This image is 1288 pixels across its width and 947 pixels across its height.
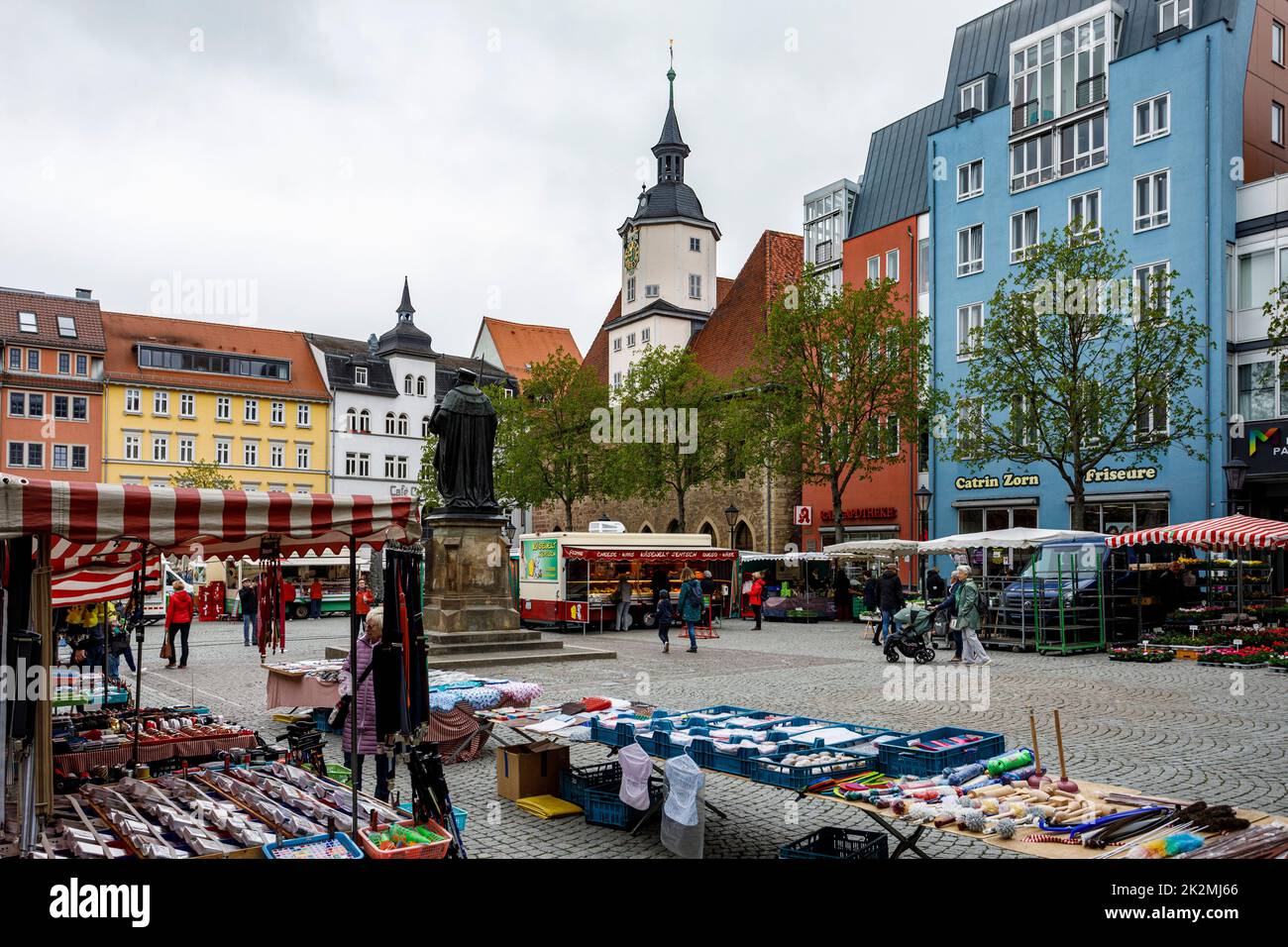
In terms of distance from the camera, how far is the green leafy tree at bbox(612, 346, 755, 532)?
1620 inches

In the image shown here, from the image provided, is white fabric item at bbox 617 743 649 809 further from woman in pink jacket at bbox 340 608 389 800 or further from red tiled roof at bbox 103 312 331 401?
red tiled roof at bbox 103 312 331 401

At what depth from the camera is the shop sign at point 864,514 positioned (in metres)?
39.9

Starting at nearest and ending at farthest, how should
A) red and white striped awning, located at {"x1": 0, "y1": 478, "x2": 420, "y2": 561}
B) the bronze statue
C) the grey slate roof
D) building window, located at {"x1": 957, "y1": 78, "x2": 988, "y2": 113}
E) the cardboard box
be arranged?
red and white striped awning, located at {"x1": 0, "y1": 478, "x2": 420, "y2": 561}, the cardboard box, the bronze statue, the grey slate roof, building window, located at {"x1": 957, "y1": 78, "x2": 988, "y2": 113}

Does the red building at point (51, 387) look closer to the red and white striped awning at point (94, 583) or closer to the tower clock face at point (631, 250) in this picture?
the tower clock face at point (631, 250)

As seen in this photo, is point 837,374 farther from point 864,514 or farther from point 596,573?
point 596,573

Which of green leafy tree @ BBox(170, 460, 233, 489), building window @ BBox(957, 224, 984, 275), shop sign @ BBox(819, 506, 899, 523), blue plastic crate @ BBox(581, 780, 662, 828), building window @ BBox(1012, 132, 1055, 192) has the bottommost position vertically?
blue plastic crate @ BBox(581, 780, 662, 828)

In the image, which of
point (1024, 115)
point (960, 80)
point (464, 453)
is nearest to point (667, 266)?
point (960, 80)

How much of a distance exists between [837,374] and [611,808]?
29.4m

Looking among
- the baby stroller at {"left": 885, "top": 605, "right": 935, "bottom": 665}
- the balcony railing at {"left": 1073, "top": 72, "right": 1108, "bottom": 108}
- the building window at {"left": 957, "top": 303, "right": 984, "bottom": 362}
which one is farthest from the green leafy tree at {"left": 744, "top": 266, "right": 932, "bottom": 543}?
the baby stroller at {"left": 885, "top": 605, "right": 935, "bottom": 665}

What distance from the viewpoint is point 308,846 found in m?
5.54

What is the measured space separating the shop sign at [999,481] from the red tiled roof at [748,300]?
49.0 ft

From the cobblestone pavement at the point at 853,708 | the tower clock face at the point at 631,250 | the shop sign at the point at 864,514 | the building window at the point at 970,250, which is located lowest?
the cobblestone pavement at the point at 853,708

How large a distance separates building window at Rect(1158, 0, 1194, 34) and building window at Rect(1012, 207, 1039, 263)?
20.5 feet

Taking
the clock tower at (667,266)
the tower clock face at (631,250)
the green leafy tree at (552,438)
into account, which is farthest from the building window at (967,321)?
the tower clock face at (631,250)
